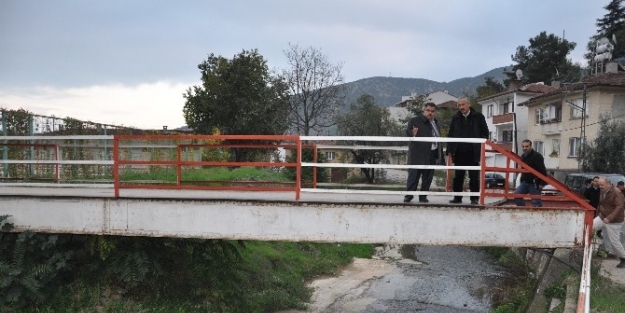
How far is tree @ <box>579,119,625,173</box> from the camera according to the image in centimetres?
2664

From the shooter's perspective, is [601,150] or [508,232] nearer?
[508,232]

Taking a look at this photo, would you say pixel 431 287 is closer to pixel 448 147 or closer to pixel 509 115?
pixel 448 147

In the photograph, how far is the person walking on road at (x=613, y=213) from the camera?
8.35 m

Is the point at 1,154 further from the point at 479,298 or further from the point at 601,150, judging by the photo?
the point at 601,150

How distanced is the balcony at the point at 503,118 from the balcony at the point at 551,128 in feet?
18.6

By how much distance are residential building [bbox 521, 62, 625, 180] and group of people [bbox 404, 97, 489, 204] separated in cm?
2340

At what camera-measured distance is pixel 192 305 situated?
9.59m

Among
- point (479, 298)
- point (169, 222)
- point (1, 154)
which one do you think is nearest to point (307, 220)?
point (169, 222)

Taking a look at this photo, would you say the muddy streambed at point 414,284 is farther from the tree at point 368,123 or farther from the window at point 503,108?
the window at point 503,108

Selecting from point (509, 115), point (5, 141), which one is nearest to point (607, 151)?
point (509, 115)

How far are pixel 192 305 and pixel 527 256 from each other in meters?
12.5

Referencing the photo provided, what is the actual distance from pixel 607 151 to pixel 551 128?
30.4 ft

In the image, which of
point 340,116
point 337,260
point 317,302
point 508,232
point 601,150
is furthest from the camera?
point 340,116

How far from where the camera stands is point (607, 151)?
2697 cm
